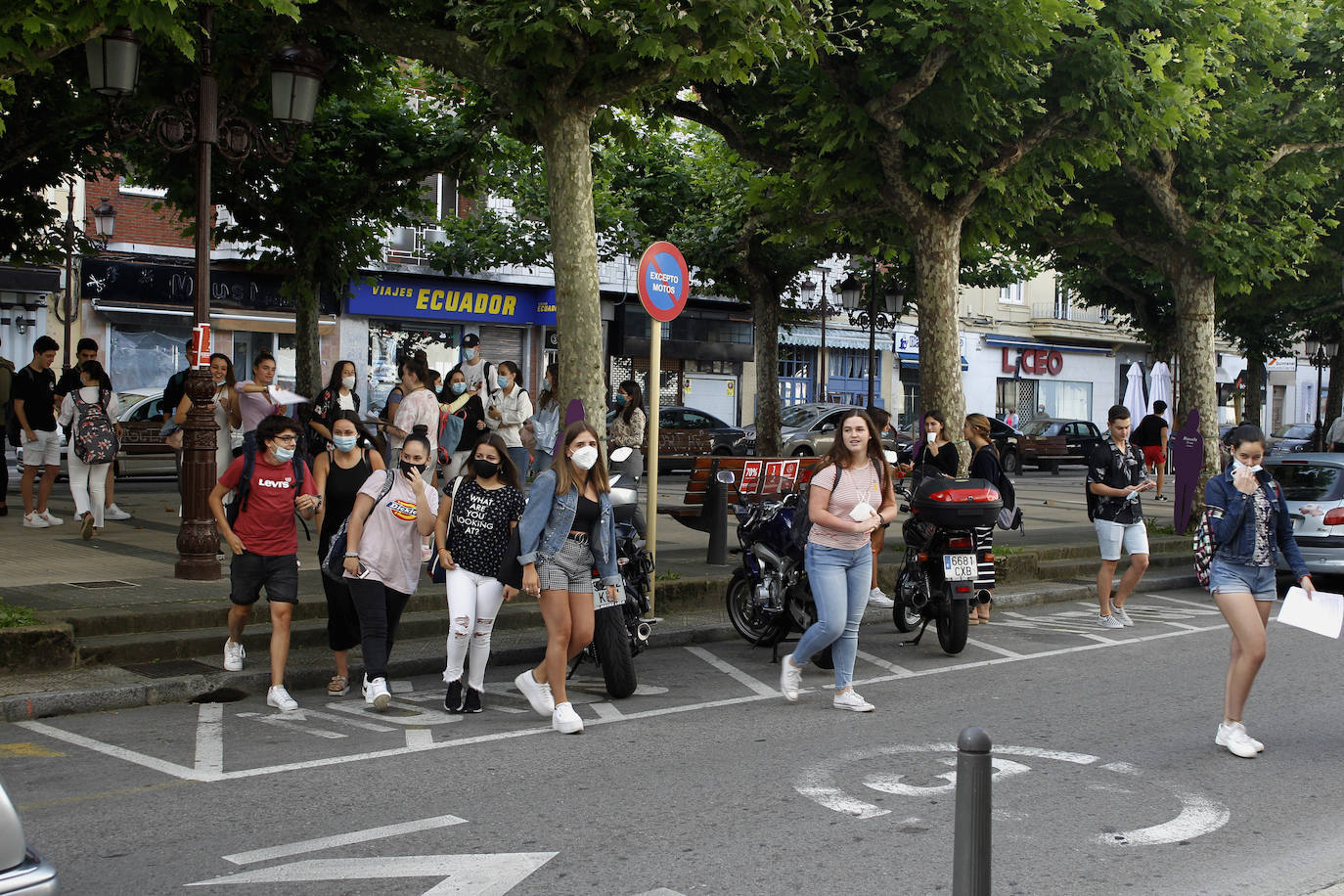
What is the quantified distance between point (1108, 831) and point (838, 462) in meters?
2.89

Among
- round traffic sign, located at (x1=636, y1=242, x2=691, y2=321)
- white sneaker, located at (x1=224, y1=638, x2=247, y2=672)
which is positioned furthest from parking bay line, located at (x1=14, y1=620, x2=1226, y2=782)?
round traffic sign, located at (x1=636, y1=242, x2=691, y2=321)

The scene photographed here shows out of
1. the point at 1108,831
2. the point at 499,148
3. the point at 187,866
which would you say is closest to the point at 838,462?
the point at 1108,831

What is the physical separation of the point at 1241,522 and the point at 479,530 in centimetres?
409

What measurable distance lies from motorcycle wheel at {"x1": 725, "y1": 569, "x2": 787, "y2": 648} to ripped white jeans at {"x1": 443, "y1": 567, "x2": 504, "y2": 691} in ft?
8.75

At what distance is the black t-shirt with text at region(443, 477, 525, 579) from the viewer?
7207 millimetres

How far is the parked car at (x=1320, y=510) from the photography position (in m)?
13.1

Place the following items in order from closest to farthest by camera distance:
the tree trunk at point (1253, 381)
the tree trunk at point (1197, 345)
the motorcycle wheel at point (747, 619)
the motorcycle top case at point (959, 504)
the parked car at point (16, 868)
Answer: the parked car at point (16, 868)
the motorcycle top case at point (959, 504)
the motorcycle wheel at point (747, 619)
the tree trunk at point (1197, 345)
the tree trunk at point (1253, 381)

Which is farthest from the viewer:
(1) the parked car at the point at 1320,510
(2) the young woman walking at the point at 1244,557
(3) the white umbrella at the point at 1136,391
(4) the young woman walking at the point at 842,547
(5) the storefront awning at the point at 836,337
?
(5) the storefront awning at the point at 836,337

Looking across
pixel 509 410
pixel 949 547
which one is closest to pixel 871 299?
pixel 509 410

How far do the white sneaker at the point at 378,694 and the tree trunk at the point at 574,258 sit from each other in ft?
11.5

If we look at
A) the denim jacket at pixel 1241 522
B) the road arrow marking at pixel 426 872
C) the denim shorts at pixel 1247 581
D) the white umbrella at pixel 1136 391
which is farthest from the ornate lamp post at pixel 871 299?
the road arrow marking at pixel 426 872

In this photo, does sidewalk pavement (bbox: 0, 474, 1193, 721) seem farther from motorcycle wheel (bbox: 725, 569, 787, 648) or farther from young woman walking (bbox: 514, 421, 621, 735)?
young woman walking (bbox: 514, 421, 621, 735)

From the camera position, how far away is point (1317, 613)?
21.6 ft

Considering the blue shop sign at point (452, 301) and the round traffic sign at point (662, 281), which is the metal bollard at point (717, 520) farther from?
the blue shop sign at point (452, 301)
